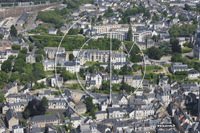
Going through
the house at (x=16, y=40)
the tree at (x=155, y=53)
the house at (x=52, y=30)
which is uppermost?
the house at (x=52, y=30)

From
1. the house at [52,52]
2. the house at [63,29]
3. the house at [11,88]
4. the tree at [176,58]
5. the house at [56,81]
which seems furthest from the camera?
the house at [63,29]

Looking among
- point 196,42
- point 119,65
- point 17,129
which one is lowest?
point 17,129

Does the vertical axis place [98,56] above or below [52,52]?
below

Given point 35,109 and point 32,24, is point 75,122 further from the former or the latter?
point 32,24

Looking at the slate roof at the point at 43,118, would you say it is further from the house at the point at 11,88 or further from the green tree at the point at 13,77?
the green tree at the point at 13,77

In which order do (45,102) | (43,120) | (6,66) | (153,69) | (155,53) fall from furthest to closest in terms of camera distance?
(155,53) → (153,69) → (6,66) → (45,102) → (43,120)

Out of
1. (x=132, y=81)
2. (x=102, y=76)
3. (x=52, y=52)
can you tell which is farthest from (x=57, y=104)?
(x=52, y=52)

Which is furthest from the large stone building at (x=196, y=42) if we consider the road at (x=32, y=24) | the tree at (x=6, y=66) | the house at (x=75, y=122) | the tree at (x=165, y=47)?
the road at (x=32, y=24)
